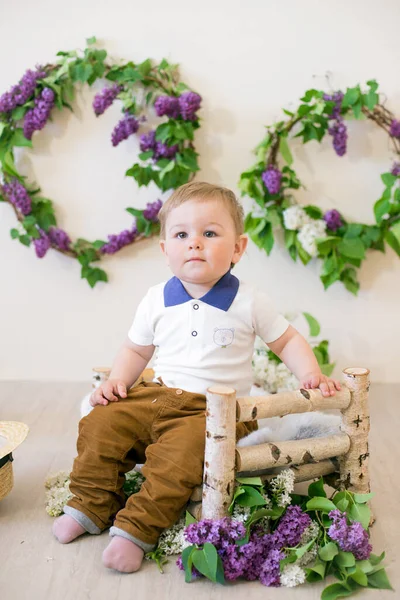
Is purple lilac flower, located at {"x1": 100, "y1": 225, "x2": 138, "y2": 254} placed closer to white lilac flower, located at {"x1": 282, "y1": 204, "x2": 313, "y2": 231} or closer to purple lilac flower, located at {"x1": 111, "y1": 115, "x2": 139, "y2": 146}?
purple lilac flower, located at {"x1": 111, "y1": 115, "x2": 139, "y2": 146}

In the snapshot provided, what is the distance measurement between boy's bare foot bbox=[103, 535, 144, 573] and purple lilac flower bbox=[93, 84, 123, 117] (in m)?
1.74

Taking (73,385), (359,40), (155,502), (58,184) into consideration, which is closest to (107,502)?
(155,502)

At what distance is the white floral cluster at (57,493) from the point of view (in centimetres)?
185

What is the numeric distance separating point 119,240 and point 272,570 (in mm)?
1668

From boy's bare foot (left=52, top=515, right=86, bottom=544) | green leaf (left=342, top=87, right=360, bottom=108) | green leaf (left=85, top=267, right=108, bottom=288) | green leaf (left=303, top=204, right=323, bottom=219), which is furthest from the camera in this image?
green leaf (left=85, top=267, right=108, bottom=288)

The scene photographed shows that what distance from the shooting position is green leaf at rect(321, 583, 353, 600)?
149 cm

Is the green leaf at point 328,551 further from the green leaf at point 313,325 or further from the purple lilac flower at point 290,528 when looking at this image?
the green leaf at point 313,325

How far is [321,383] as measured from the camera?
1.75 metres

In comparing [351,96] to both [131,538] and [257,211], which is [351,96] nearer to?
[257,211]

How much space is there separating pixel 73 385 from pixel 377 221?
1.38 metres

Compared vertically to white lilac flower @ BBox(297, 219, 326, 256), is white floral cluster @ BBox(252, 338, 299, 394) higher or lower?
lower

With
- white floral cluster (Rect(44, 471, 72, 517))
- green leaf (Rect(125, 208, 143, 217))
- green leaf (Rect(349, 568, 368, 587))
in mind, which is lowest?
white floral cluster (Rect(44, 471, 72, 517))

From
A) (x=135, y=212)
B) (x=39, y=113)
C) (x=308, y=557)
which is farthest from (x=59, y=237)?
(x=308, y=557)

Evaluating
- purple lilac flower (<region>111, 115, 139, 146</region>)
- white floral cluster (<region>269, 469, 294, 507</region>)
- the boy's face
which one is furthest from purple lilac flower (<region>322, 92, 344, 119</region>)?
white floral cluster (<region>269, 469, 294, 507</region>)
